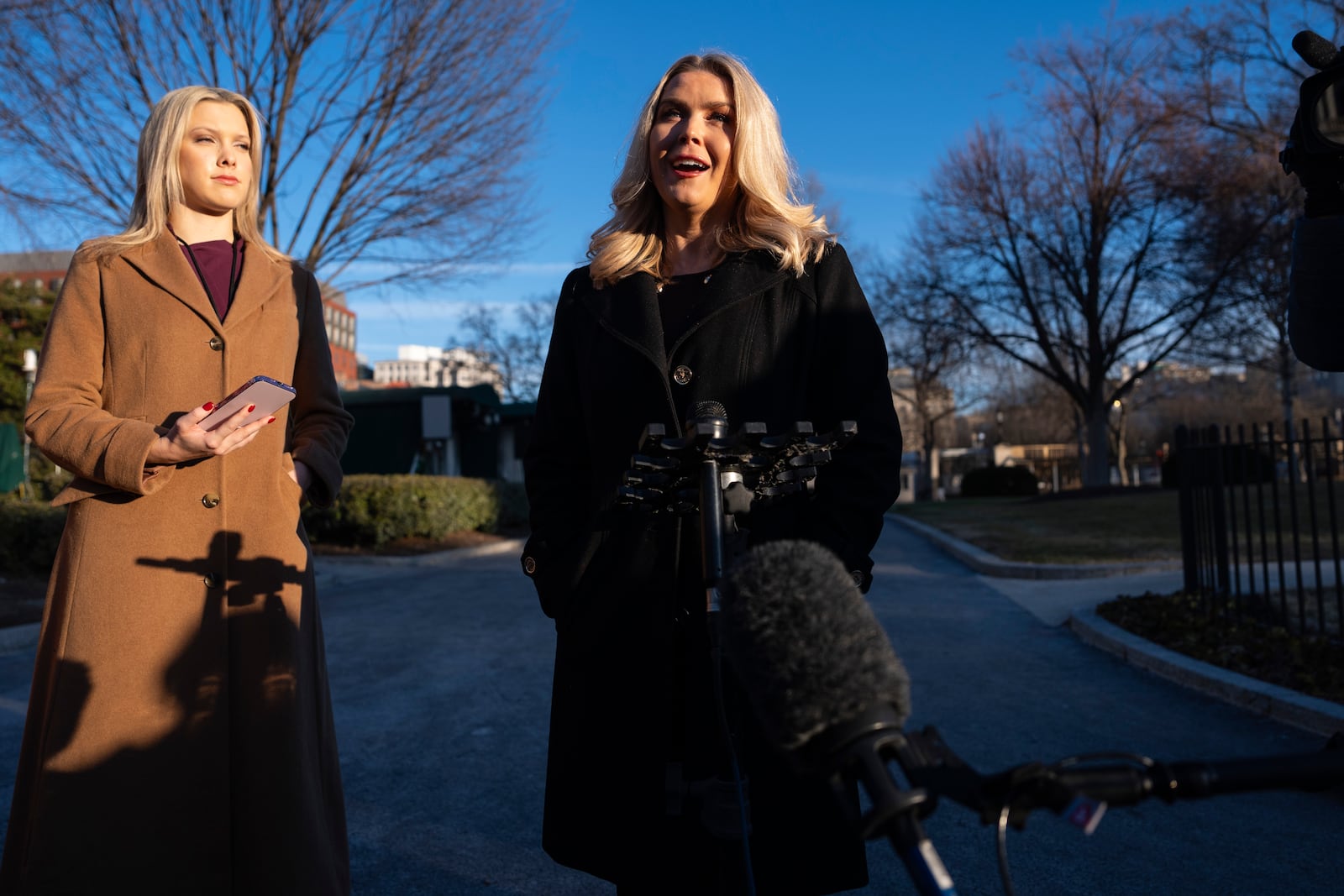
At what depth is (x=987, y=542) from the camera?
615 inches

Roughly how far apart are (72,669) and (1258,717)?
18.0ft

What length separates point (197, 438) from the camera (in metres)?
2.37

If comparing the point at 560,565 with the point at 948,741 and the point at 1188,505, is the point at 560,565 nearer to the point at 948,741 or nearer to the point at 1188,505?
the point at 948,741

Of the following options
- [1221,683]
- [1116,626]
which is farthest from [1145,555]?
[1221,683]

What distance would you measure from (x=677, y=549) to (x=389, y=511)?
1528cm

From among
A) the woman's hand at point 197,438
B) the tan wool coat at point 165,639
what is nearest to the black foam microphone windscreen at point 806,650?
the woman's hand at point 197,438

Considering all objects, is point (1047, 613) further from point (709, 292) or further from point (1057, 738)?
point (709, 292)

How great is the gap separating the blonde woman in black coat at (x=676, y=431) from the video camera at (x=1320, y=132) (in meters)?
0.96

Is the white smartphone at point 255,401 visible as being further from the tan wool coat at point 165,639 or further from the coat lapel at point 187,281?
the coat lapel at point 187,281

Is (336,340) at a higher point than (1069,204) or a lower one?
higher

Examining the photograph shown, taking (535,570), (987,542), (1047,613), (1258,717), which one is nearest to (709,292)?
(535,570)

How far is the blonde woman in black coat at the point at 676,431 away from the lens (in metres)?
2.04

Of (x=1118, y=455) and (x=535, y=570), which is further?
(x=1118, y=455)

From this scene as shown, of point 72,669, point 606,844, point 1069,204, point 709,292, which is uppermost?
point 1069,204
